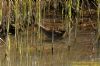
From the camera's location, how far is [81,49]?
589 centimetres

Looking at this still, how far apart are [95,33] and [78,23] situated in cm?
62

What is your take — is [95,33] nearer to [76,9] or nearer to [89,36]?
[89,36]

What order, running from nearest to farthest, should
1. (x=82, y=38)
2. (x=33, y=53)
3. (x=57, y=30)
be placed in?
(x=33, y=53) → (x=82, y=38) → (x=57, y=30)

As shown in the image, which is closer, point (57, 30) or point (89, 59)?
point (89, 59)

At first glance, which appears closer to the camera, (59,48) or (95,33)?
(59,48)

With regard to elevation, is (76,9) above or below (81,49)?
above

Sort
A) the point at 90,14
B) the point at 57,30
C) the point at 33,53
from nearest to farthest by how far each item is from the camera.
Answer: the point at 33,53 → the point at 57,30 → the point at 90,14

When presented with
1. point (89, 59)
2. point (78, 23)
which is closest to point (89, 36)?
point (78, 23)

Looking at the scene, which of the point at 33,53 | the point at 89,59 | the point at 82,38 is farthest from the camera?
the point at 82,38

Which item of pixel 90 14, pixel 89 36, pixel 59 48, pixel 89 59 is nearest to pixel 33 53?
pixel 59 48

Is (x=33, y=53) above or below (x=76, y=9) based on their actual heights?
below

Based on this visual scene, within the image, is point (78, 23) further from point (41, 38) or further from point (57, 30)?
point (41, 38)

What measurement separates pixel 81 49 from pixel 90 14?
5.64 ft

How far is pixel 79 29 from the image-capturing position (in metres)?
7.07
